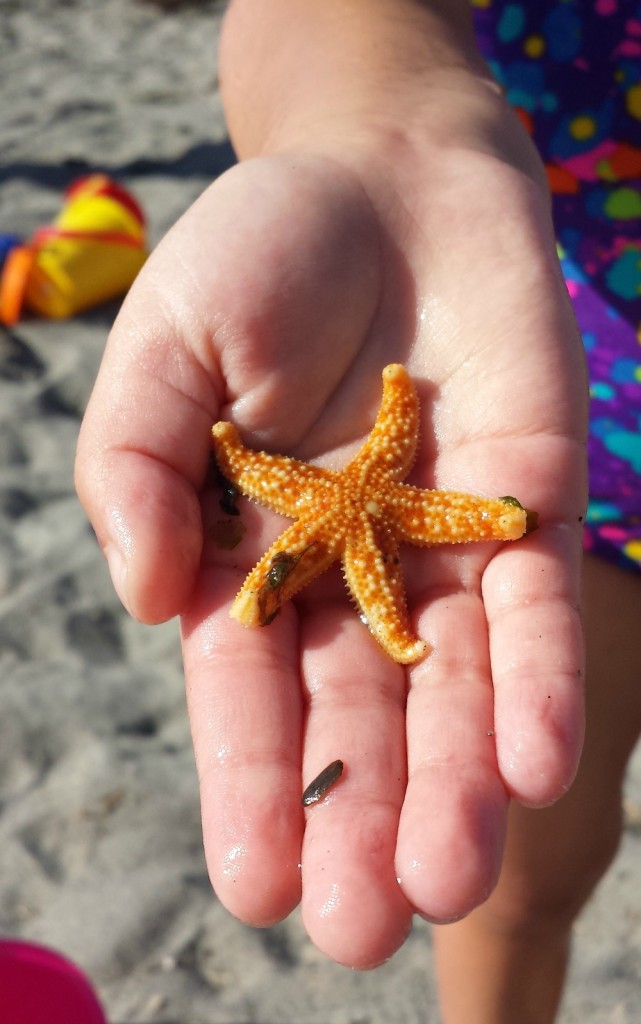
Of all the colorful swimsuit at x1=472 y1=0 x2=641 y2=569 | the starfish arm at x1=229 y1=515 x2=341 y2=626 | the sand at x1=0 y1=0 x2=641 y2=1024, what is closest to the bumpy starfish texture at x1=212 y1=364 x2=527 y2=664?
the starfish arm at x1=229 y1=515 x2=341 y2=626

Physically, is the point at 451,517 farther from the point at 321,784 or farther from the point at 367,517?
the point at 321,784

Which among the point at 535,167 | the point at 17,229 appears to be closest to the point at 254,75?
the point at 535,167

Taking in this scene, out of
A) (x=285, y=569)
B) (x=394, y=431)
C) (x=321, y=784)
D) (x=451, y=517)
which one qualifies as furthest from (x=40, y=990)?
(x=394, y=431)

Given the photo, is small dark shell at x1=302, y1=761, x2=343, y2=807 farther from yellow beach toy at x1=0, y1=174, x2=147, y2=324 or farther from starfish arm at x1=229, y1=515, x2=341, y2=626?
yellow beach toy at x1=0, y1=174, x2=147, y2=324

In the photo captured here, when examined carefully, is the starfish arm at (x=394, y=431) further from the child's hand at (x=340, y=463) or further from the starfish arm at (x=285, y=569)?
the starfish arm at (x=285, y=569)

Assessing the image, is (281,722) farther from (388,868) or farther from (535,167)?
(535,167)
